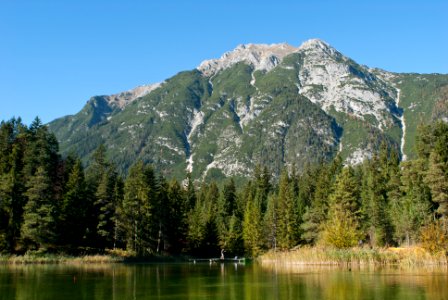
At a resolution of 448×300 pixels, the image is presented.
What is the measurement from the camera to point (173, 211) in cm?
12381

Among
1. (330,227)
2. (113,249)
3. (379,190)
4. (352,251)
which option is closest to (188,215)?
(113,249)

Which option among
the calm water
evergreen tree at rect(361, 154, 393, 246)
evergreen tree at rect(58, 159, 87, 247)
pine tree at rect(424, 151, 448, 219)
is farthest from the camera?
evergreen tree at rect(361, 154, 393, 246)

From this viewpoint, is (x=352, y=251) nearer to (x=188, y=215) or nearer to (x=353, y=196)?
(x=353, y=196)

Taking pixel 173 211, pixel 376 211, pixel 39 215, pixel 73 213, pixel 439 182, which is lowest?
pixel 376 211

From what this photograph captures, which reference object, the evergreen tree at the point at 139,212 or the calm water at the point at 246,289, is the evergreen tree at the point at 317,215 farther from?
the calm water at the point at 246,289

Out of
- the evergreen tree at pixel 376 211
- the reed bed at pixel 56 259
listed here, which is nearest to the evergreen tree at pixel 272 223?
the evergreen tree at pixel 376 211

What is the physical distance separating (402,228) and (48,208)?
69.8 metres

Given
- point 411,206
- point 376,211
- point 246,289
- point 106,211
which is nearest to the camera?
point 246,289

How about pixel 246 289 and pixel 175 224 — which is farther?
pixel 175 224

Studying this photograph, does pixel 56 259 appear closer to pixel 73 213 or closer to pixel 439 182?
pixel 73 213

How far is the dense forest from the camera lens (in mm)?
84188

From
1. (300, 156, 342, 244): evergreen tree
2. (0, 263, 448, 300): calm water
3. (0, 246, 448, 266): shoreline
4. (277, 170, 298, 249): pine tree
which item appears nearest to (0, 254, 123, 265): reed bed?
(0, 246, 448, 266): shoreline

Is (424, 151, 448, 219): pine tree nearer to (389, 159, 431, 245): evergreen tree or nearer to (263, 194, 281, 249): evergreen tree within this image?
(389, 159, 431, 245): evergreen tree

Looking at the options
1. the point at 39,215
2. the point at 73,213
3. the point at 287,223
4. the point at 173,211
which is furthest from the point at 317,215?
the point at 39,215
